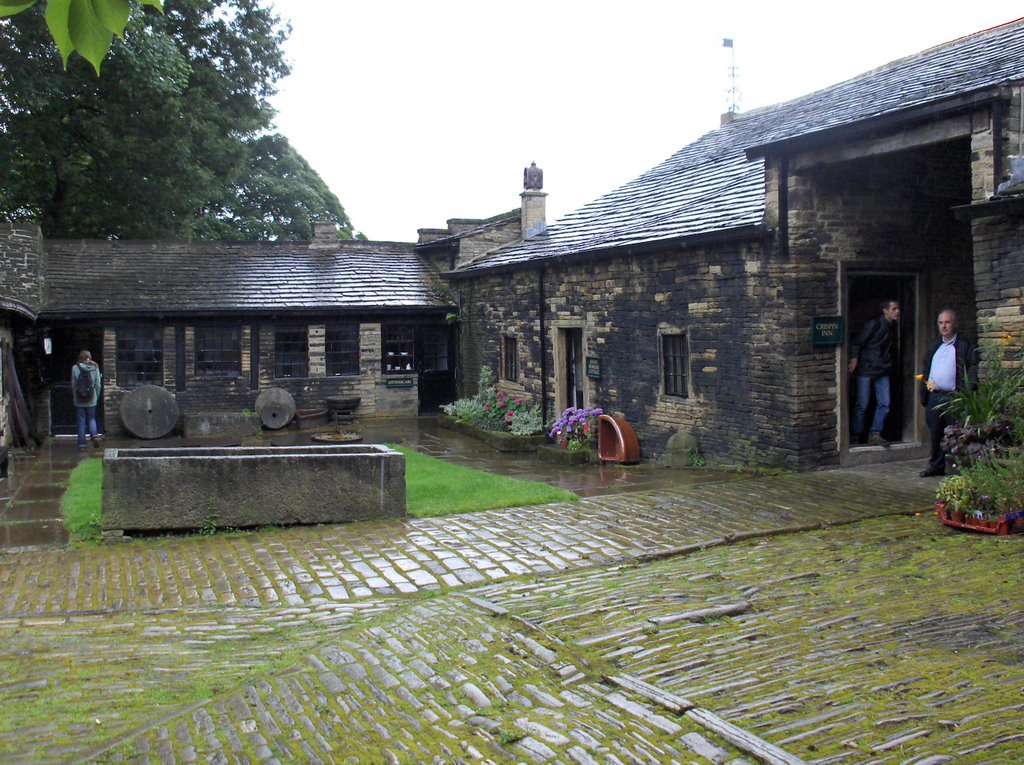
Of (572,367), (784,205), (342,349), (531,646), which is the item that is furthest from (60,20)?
(342,349)

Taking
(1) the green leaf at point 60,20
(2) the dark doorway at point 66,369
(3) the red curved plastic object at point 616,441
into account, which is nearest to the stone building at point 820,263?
(3) the red curved plastic object at point 616,441

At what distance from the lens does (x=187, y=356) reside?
2186cm

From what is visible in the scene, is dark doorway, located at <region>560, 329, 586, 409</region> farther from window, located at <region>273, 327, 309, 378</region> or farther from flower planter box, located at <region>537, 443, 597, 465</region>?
window, located at <region>273, 327, 309, 378</region>

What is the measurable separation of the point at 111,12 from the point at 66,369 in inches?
813

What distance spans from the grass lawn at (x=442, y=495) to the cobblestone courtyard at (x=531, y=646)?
110cm

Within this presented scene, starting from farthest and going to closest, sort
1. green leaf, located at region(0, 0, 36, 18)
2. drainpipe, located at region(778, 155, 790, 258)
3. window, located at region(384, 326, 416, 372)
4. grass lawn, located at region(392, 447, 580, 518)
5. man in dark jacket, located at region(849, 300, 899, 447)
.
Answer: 1. window, located at region(384, 326, 416, 372)
2. man in dark jacket, located at region(849, 300, 899, 447)
3. drainpipe, located at region(778, 155, 790, 258)
4. grass lawn, located at region(392, 447, 580, 518)
5. green leaf, located at region(0, 0, 36, 18)

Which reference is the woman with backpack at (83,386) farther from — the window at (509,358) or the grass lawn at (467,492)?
the window at (509,358)

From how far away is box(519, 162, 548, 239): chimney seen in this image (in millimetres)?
21844

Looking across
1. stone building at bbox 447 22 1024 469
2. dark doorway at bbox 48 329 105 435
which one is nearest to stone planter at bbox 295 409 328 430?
dark doorway at bbox 48 329 105 435

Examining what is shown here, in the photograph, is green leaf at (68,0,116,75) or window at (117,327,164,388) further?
window at (117,327,164,388)

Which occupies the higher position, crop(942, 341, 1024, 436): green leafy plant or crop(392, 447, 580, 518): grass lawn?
crop(942, 341, 1024, 436): green leafy plant

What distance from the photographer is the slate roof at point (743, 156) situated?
10844 millimetres

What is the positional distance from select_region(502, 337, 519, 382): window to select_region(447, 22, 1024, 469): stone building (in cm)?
444

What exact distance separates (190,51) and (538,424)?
57.4 ft
